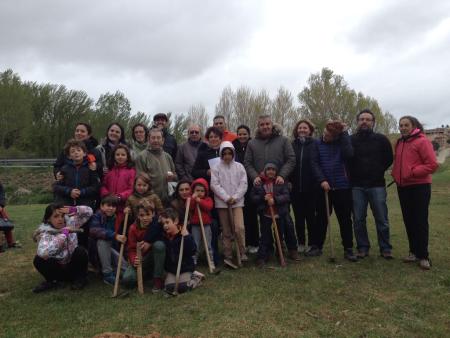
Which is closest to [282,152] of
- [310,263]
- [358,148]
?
[358,148]

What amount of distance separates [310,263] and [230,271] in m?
1.44

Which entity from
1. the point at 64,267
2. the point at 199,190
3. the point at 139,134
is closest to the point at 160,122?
the point at 139,134

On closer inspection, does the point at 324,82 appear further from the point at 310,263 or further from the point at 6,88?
the point at 310,263

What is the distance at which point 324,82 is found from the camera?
1571 inches

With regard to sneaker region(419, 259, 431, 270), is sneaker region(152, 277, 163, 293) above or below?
above

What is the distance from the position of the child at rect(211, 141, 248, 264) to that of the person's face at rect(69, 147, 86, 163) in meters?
2.18

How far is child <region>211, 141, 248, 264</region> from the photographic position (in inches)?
257

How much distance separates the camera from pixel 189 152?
7.18 m

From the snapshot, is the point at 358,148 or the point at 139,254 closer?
the point at 139,254

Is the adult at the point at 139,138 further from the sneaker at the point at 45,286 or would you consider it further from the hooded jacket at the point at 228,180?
the sneaker at the point at 45,286

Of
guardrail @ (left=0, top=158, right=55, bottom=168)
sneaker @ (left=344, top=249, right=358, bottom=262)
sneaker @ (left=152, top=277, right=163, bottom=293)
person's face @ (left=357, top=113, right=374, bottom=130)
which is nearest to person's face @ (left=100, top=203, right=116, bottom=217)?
sneaker @ (left=152, top=277, right=163, bottom=293)

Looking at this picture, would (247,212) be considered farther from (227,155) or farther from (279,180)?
(227,155)

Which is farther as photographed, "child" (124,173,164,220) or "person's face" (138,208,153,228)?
"child" (124,173,164,220)

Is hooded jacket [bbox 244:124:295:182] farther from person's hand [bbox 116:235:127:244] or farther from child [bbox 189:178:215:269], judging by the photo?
person's hand [bbox 116:235:127:244]
